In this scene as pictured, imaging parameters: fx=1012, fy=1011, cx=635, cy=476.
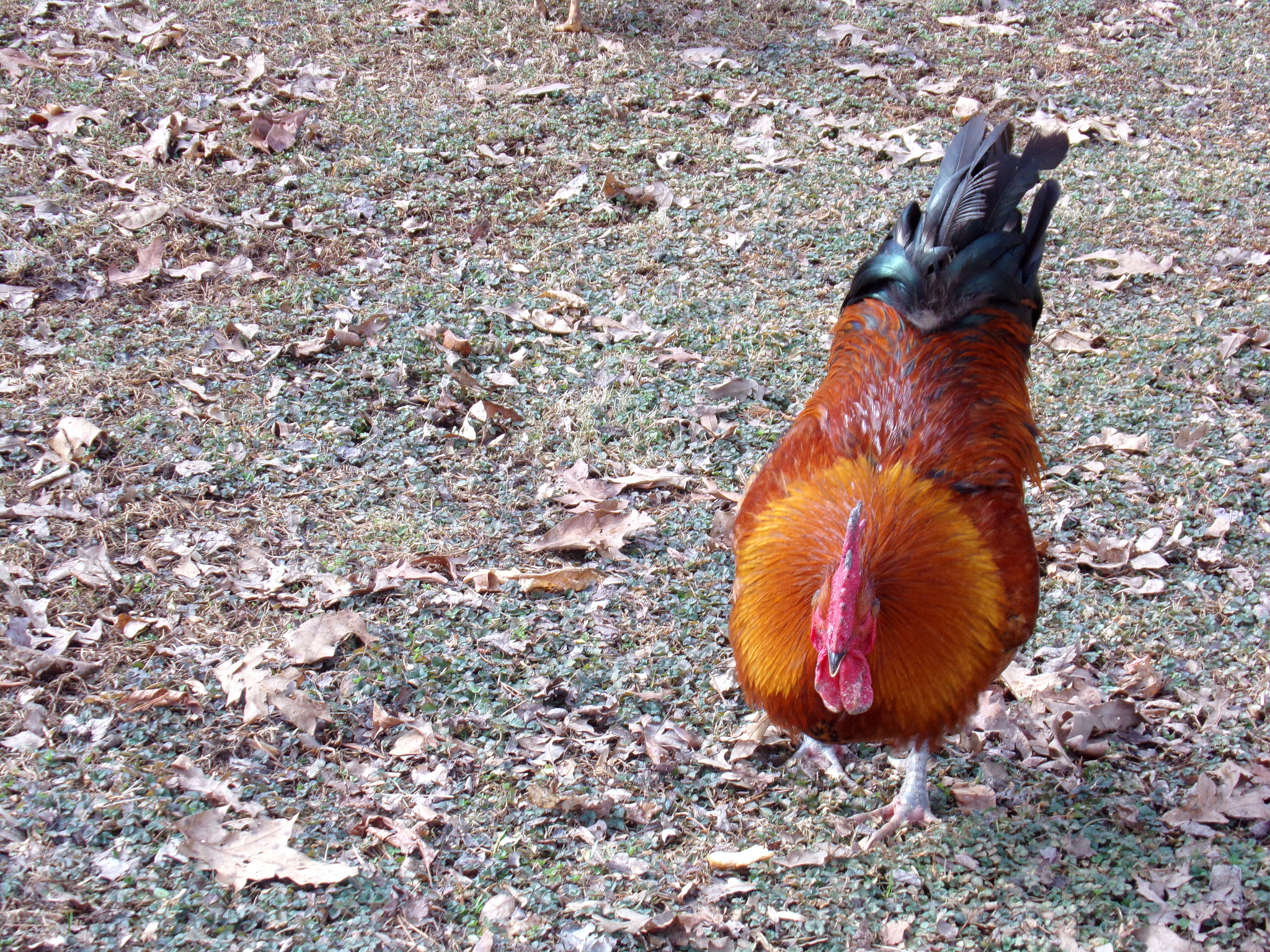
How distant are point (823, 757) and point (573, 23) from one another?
627 centimetres

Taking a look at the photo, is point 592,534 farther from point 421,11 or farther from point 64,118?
point 421,11

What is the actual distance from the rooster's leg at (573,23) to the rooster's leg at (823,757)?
6172mm

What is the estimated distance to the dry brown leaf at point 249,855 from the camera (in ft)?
9.76

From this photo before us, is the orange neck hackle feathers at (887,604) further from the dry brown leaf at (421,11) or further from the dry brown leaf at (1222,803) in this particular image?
the dry brown leaf at (421,11)

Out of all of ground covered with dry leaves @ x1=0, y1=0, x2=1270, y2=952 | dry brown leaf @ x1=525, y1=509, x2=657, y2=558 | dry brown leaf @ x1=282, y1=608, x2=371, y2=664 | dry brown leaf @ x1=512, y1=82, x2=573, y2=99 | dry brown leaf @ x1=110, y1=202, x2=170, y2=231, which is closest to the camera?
ground covered with dry leaves @ x1=0, y1=0, x2=1270, y2=952

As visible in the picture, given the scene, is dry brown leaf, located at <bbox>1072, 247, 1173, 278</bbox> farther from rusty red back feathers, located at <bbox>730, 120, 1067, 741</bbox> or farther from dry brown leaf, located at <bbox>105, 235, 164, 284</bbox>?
dry brown leaf, located at <bbox>105, 235, 164, 284</bbox>

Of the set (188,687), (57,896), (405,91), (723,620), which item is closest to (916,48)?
(405,91)

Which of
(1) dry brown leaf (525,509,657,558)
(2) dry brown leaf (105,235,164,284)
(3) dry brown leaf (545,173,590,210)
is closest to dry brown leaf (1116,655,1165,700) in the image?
(1) dry brown leaf (525,509,657,558)

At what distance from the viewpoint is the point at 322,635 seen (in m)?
3.79

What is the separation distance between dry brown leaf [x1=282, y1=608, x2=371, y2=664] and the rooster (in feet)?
4.90

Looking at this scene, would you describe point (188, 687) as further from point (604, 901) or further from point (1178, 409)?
point (1178, 409)

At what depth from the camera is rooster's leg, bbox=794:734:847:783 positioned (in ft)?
11.8

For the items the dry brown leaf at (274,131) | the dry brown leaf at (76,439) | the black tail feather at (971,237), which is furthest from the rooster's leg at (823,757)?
the dry brown leaf at (274,131)

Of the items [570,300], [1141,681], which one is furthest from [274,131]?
[1141,681]
